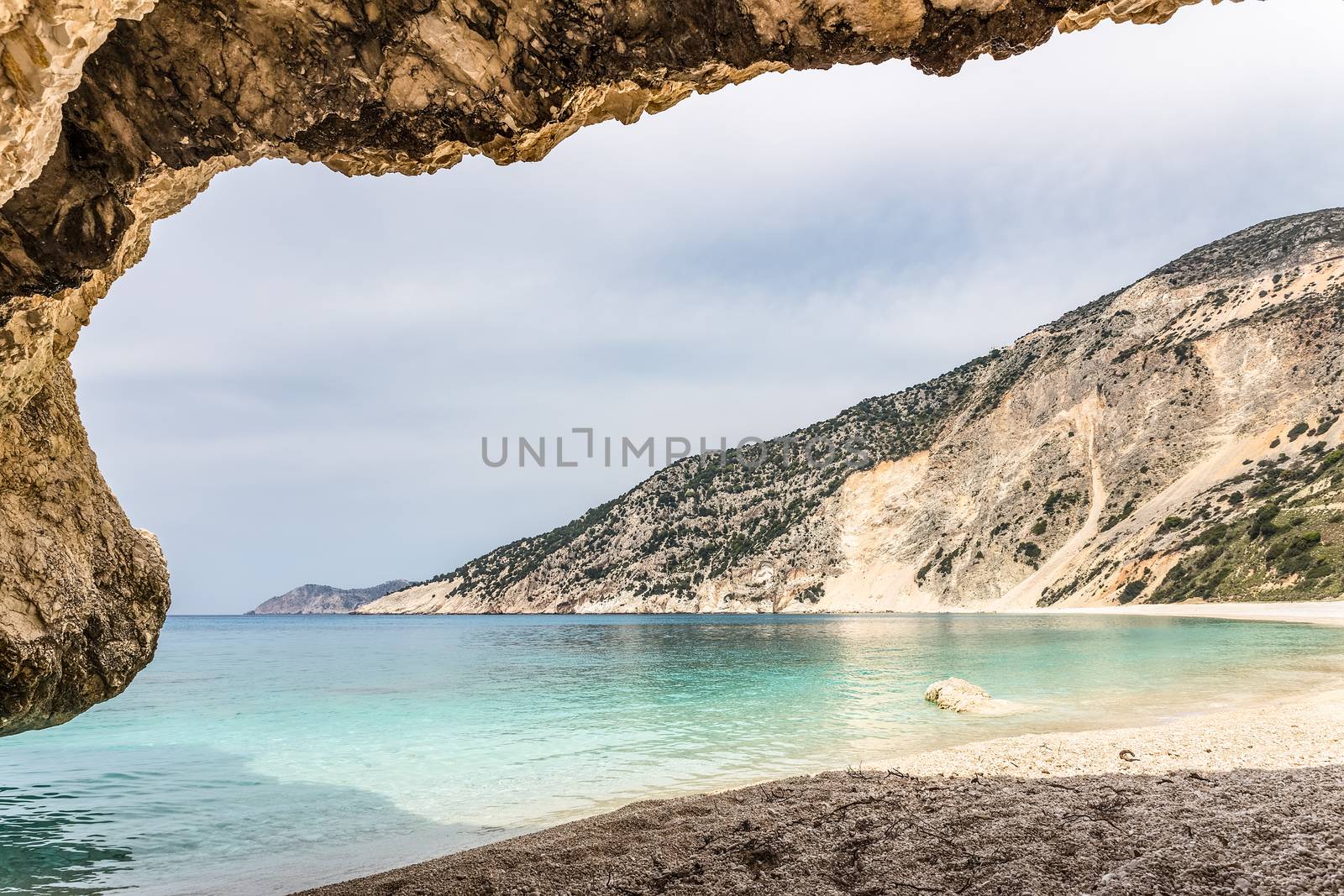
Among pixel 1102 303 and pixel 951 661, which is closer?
pixel 951 661

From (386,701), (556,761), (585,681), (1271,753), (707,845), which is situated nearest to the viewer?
(707,845)

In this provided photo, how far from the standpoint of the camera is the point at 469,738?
47.0ft

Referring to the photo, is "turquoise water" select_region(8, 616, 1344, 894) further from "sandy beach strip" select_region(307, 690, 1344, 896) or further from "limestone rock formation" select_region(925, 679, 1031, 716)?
"sandy beach strip" select_region(307, 690, 1344, 896)

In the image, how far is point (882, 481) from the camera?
75.8 meters

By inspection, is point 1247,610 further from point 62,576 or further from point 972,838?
point 62,576

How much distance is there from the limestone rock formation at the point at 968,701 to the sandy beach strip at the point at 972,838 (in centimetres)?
624

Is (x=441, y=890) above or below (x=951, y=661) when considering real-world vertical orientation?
above

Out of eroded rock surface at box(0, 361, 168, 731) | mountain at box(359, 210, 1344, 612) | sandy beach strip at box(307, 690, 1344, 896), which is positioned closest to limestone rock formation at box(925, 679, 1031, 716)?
sandy beach strip at box(307, 690, 1344, 896)

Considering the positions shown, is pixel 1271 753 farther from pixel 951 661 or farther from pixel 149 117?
pixel 951 661

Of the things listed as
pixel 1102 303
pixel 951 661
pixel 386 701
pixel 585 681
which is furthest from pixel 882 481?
pixel 386 701

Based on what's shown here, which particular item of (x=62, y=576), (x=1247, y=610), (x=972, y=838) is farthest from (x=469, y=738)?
(x=1247, y=610)

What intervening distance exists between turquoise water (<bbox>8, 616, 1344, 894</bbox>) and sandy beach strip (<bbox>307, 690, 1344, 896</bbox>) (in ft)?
8.61

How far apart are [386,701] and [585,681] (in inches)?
236

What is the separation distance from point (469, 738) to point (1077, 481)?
2469 inches
